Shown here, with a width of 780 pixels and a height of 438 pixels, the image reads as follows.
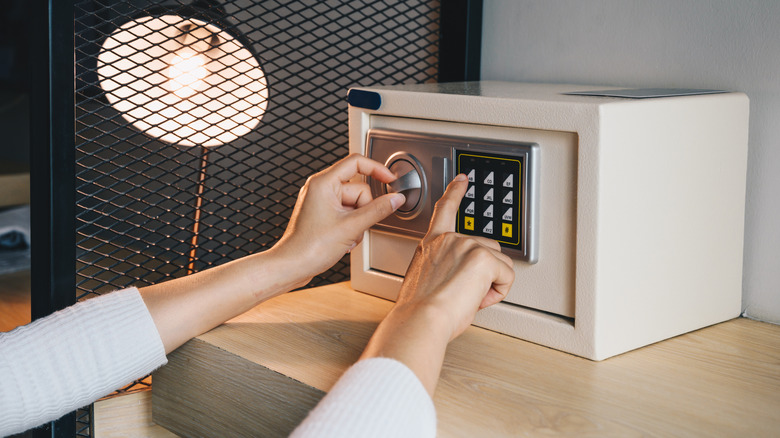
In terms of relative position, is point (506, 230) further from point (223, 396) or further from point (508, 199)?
point (223, 396)

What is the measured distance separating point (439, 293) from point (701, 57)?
0.44 metres

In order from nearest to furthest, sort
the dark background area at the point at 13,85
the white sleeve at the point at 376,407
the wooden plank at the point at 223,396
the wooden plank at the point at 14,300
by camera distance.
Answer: the white sleeve at the point at 376,407
the wooden plank at the point at 223,396
the wooden plank at the point at 14,300
the dark background area at the point at 13,85

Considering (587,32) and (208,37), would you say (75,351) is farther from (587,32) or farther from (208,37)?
(587,32)

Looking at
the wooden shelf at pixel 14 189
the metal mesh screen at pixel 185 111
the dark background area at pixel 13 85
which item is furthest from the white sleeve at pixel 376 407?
the dark background area at pixel 13 85

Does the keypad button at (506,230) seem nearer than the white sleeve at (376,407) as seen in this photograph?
No

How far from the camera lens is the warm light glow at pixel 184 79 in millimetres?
771

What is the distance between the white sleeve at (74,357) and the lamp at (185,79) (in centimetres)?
19

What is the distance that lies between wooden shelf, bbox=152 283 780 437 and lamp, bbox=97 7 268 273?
0.20 m

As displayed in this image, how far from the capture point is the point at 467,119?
2.23 ft

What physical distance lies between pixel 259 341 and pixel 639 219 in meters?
0.38

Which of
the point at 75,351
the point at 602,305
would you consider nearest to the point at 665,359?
the point at 602,305

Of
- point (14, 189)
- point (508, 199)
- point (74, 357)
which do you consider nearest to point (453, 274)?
point (508, 199)

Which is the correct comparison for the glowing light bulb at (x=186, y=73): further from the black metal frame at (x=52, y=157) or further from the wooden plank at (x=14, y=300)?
the wooden plank at (x=14, y=300)

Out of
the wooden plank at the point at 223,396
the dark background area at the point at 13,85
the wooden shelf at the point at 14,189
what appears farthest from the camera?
the dark background area at the point at 13,85
